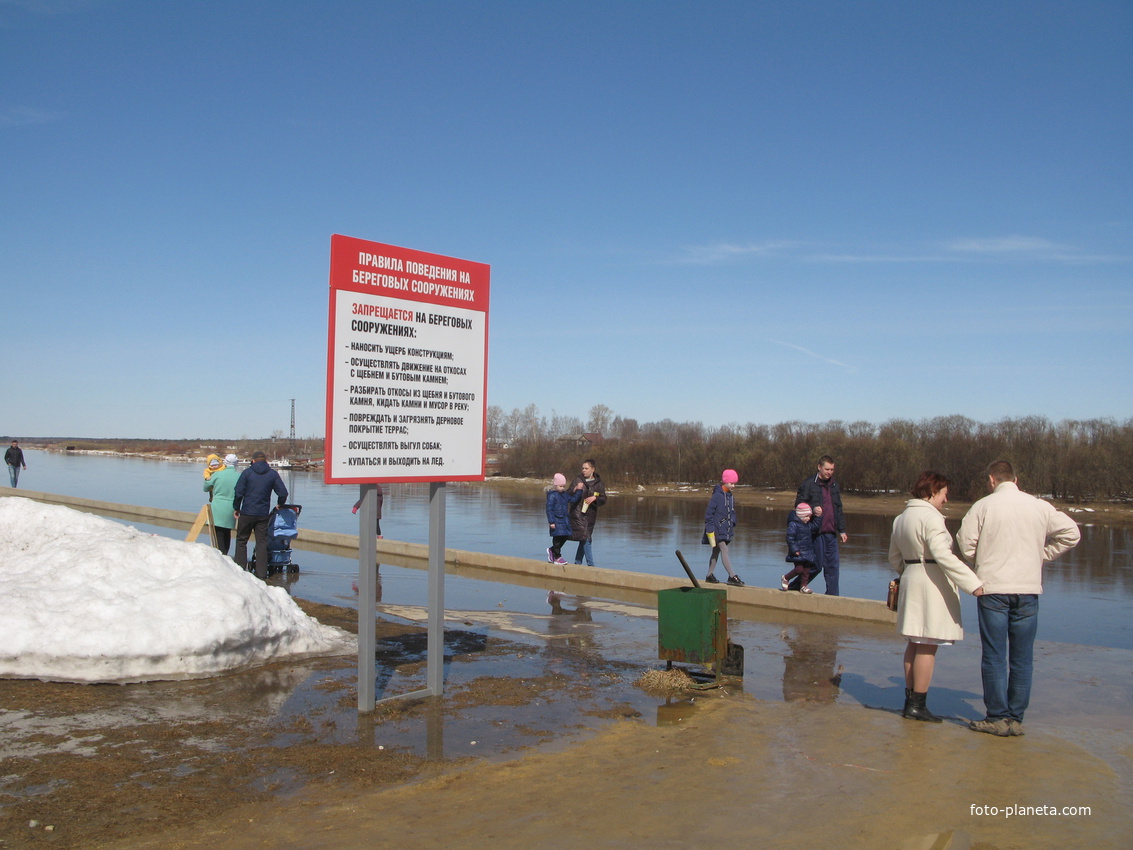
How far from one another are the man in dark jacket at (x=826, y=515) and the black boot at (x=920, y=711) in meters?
4.73

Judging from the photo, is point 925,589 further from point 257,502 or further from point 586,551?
point 257,502

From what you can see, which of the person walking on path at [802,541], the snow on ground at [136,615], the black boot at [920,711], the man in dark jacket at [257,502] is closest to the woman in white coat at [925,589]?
the black boot at [920,711]

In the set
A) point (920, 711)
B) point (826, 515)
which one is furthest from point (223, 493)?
point (920, 711)

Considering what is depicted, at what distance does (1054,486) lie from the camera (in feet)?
143

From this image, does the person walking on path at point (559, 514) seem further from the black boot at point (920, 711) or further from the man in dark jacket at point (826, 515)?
the black boot at point (920, 711)

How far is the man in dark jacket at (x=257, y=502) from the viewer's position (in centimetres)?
1283

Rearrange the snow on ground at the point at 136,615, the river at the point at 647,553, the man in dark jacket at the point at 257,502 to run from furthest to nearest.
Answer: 1. the man in dark jacket at the point at 257,502
2. the river at the point at 647,553
3. the snow on ground at the point at 136,615

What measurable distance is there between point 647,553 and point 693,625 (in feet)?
40.9

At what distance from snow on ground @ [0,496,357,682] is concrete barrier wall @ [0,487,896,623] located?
18.1ft

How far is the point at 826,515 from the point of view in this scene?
11.4 meters

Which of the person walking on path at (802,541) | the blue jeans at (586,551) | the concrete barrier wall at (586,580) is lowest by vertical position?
the concrete barrier wall at (586,580)

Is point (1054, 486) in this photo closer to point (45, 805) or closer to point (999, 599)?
point (999, 599)

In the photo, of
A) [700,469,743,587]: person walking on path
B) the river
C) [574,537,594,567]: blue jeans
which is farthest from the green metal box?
[574,537,594,567]: blue jeans

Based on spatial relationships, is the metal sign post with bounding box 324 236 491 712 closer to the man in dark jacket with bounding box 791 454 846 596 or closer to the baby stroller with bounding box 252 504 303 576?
the man in dark jacket with bounding box 791 454 846 596
